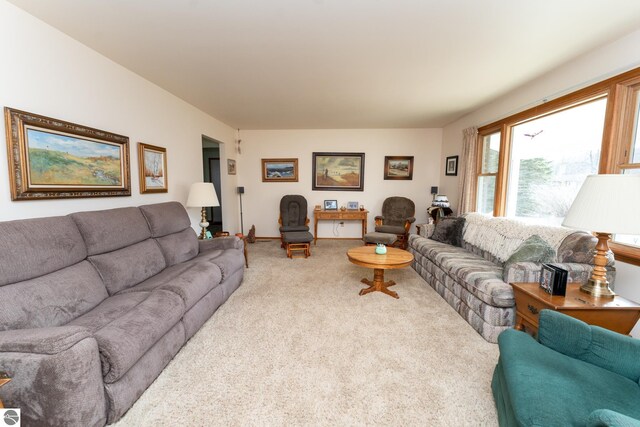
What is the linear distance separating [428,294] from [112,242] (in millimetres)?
3263

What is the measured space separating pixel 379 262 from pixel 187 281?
192 cm

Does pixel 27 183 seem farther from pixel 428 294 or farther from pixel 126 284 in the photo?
pixel 428 294

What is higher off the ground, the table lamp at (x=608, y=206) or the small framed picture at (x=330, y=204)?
the table lamp at (x=608, y=206)

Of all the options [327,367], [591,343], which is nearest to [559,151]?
[591,343]

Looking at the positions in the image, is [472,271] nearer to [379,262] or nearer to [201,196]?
[379,262]

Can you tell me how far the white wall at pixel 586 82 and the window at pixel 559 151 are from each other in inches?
2.8

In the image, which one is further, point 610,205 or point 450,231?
point 450,231

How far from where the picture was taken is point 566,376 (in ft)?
3.83

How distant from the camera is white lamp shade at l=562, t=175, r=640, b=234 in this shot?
150cm

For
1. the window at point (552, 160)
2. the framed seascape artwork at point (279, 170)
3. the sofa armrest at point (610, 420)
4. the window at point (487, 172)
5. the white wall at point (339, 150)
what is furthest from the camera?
the framed seascape artwork at point (279, 170)

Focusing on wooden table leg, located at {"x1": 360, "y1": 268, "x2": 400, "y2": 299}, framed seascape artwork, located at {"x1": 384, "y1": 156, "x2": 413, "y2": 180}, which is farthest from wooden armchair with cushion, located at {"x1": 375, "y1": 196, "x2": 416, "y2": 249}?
wooden table leg, located at {"x1": 360, "y1": 268, "x2": 400, "y2": 299}

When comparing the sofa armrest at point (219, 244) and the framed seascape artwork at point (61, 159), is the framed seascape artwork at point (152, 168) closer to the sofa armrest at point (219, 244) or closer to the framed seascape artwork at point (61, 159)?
the framed seascape artwork at point (61, 159)

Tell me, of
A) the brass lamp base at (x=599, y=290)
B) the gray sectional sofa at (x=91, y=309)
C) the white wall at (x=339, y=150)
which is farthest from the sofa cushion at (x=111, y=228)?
the brass lamp base at (x=599, y=290)

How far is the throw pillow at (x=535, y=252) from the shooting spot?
224 centimetres
